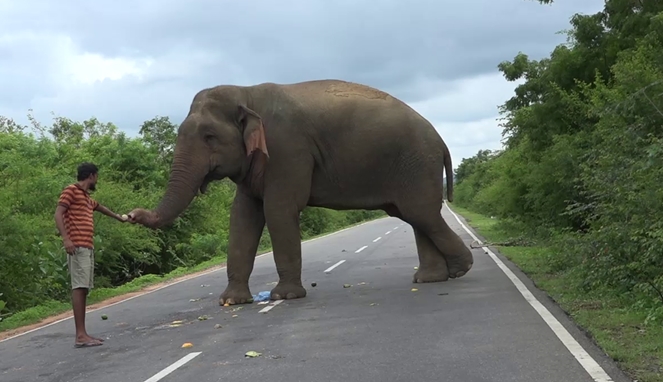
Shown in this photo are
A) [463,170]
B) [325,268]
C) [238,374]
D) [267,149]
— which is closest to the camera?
[238,374]

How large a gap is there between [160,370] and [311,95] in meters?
6.39

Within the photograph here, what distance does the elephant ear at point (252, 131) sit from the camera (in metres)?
11.2

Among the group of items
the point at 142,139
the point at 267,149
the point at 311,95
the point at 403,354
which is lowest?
the point at 403,354

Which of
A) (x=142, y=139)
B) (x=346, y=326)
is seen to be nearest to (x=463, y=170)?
(x=142, y=139)

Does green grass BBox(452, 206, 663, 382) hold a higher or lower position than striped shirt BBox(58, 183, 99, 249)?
lower

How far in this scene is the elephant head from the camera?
435 inches

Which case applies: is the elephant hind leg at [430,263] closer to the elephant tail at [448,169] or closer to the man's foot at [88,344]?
the elephant tail at [448,169]

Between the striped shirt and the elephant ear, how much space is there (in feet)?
9.93

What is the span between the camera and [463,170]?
12700 centimetres

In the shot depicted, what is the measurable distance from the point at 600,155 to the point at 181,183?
23.9ft

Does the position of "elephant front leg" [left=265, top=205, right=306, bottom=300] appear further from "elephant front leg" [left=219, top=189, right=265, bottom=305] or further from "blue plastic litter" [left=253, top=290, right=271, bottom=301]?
"elephant front leg" [left=219, top=189, right=265, bottom=305]

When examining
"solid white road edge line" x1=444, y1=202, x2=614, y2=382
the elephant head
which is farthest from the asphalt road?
the elephant head

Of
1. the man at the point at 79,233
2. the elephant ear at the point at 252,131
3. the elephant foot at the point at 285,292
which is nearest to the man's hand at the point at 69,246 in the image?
the man at the point at 79,233

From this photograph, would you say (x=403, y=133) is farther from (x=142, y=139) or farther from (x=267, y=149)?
(x=142, y=139)
